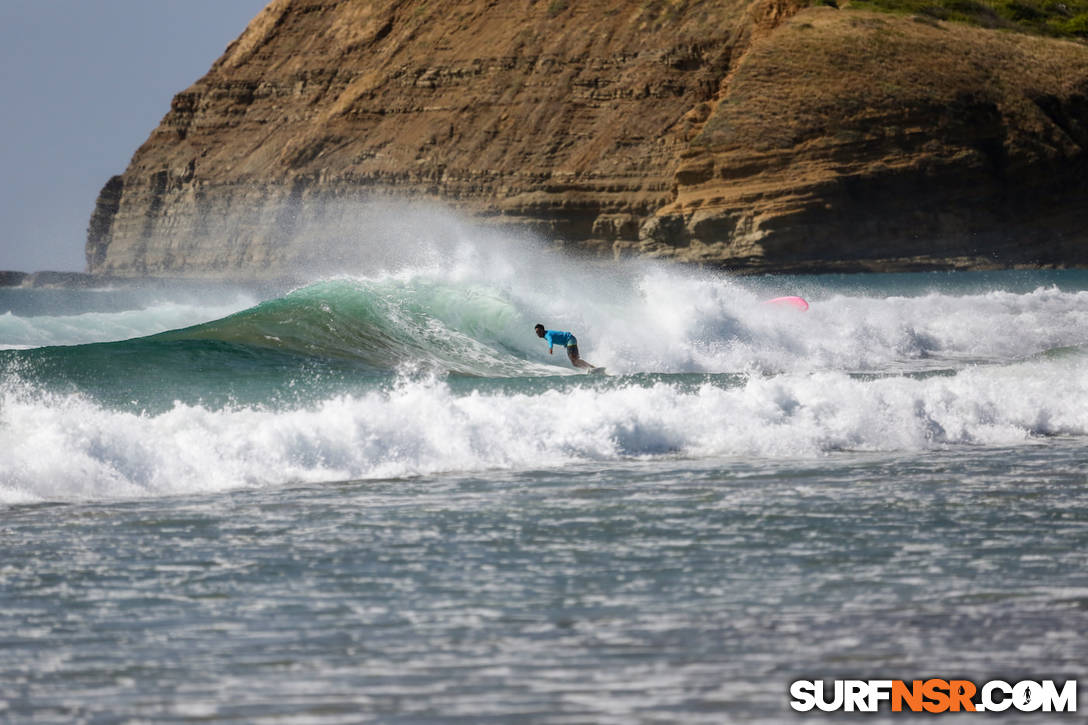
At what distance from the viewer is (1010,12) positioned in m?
81.9

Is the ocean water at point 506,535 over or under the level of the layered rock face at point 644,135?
under

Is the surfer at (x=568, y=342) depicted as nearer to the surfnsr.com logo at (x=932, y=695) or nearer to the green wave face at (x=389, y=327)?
the green wave face at (x=389, y=327)

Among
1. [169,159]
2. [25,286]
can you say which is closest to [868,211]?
[169,159]

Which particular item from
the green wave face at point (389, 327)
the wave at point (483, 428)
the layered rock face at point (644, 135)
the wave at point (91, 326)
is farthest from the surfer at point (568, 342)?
the layered rock face at point (644, 135)

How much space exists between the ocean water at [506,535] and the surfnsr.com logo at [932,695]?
0.09 m

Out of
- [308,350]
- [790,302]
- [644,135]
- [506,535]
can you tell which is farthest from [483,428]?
[644,135]

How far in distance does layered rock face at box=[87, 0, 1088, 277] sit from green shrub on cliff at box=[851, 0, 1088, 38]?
12.4 feet

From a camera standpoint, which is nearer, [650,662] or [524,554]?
[650,662]

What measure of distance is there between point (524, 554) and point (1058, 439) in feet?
23.5

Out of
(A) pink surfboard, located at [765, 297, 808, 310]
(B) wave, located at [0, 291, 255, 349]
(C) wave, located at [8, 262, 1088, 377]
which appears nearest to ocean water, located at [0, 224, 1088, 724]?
(C) wave, located at [8, 262, 1088, 377]

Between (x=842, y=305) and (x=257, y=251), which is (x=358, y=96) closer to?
(x=257, y=251)

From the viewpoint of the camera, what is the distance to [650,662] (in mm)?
5801

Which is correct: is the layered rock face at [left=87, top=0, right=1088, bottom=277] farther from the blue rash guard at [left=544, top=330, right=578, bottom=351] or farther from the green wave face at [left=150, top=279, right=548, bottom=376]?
the blue rash guard at [left=544, top=330, right=578, bottom=351]

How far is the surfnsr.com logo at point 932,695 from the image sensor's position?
Result: 17.4ft
